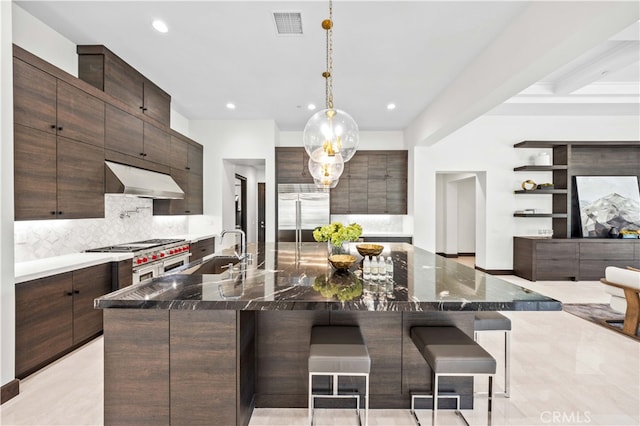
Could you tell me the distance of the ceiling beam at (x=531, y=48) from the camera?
6.75 ft

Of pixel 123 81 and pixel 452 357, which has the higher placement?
pixel 123 81

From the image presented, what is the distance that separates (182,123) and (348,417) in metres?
5.67

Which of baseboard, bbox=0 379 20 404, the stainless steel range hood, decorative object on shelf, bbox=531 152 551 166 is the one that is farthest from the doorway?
decorative object on shelf, bbox=531 152 551 166

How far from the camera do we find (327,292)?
5.56 ft

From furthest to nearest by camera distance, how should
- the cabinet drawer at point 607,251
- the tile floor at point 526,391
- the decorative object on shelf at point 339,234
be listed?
the cabinet drawer at point 607,251 → the decorative object on shelf at point 339,234 → the tile floor at point 526,391

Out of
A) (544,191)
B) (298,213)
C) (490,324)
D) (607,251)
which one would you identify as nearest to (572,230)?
(607,251)

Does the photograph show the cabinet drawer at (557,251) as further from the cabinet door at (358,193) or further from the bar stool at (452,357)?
the bar stool at (452,357)

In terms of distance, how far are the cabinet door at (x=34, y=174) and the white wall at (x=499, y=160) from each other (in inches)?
224

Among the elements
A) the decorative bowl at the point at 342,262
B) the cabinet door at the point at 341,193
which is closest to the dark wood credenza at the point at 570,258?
the cabinet door at the point at 341,193

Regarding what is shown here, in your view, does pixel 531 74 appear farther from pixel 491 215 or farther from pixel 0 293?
pixel 0 293

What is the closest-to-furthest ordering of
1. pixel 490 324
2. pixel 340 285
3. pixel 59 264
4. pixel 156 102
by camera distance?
pixel 340 285, pixel 490 324, pixel 59 264, pixel 156 102

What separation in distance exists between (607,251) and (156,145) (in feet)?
26.5

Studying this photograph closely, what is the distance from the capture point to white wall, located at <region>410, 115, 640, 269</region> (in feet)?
20.7

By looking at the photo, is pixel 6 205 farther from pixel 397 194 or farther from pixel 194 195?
pixel 397 194
